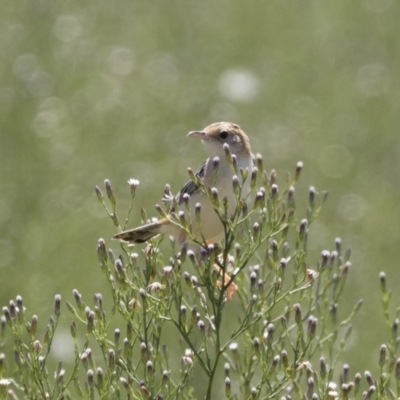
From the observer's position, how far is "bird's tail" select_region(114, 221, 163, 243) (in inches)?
262

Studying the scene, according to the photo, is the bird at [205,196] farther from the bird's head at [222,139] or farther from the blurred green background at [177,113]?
the blurred green background at [177,113]

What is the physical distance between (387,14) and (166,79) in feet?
9.83

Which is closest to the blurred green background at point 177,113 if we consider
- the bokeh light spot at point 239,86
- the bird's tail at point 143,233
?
the bokeh light spot at point 239,86

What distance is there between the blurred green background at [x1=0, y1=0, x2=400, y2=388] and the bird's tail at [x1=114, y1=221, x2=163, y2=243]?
2.90 meters

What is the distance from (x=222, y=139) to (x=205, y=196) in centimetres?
89

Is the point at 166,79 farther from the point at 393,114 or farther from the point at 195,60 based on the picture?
the point at 393,114

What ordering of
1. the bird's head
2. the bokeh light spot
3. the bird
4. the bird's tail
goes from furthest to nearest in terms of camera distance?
the bokeh light spot < the bird's head < the bird < the bird's tail

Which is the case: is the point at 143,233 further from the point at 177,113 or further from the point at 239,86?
the point at 177,113

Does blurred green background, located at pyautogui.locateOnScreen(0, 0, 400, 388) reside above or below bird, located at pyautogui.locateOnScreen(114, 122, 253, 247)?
above

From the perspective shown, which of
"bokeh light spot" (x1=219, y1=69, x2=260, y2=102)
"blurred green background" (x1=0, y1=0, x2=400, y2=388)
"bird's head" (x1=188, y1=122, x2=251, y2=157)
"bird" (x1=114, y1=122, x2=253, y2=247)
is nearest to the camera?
"bird" (x1=114, y1=122, x2=253, y2=247)

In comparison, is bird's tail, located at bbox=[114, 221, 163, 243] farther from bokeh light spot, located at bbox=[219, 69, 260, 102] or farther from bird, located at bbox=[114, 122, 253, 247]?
bokeh light spot, located at bbox=[219, 69, 260, 102]

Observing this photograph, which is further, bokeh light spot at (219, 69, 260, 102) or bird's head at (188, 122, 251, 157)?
bokeh light spot at (219, 69, 260, 102)

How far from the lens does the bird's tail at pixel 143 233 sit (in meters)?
6.66

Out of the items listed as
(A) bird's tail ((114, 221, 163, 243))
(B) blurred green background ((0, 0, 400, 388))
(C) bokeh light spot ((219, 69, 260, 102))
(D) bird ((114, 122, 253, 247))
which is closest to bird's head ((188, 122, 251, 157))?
(D) bird ((114, 122, 253, 247))
